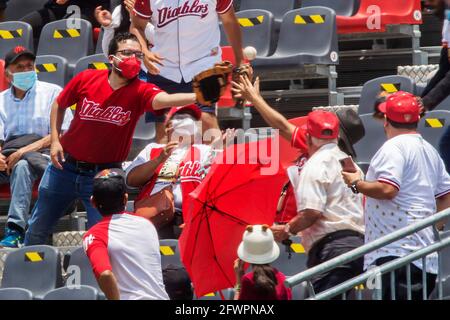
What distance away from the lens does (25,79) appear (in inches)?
414

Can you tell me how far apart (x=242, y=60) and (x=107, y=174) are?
73.2 inches

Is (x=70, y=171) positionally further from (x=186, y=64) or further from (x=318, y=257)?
(x=318, y=257)

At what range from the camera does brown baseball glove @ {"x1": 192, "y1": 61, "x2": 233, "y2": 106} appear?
7.93 meters

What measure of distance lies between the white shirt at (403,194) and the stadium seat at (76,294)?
5.33ft

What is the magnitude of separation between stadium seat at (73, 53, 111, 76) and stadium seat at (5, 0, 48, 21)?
2.45 meters

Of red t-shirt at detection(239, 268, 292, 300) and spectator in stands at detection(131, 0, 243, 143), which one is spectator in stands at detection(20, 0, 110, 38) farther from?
red t-shirt at detection(239, 268, 292, 300)

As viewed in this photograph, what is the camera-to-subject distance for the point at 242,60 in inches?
358

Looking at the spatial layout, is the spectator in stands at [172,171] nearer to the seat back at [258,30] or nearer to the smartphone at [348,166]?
the smartphone at [348,166]

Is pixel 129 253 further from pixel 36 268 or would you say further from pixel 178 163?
pixel 36 268

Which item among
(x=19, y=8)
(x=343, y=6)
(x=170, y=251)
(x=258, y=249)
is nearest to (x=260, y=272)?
(x=258, y=249)

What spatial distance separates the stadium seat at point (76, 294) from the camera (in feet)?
26.1

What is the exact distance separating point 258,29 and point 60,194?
3.01 m

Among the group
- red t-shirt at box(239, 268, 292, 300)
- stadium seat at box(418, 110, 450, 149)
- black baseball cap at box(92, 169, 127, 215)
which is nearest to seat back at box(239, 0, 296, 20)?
stadium seat at box(418, 110, 450, 149)
